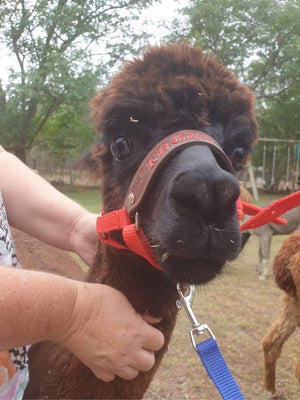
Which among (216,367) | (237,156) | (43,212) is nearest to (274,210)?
(237,156)

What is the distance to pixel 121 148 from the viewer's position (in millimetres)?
1398

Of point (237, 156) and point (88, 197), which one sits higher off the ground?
point (237, 156)

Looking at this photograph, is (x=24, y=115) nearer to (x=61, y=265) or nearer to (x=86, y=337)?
(x=61, y=265)

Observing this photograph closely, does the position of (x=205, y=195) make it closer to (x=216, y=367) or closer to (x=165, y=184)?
(x=165, y=184)

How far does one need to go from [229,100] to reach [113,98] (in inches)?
15.6

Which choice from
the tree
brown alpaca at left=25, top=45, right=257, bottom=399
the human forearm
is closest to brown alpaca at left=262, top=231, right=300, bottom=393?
brown alpaca at left=25, top=45, right=257, bottom=399

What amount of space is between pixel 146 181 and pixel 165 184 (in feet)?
0.23

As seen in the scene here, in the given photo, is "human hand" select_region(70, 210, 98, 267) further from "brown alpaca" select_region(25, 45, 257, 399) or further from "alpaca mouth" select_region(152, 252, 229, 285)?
"alpaca mouth" select_region(152, 252, 229, 285)

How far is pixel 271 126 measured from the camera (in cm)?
1788

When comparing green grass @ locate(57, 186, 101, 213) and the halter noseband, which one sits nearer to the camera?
the halter noseband

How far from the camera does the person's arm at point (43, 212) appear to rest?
Result: 166 centimetres

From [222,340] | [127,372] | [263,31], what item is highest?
[263,31]

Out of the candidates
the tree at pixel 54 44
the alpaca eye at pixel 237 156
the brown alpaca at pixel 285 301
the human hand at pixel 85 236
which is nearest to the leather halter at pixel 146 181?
the alpaca eye at pixel 237 156

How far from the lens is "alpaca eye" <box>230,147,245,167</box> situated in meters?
1.47
